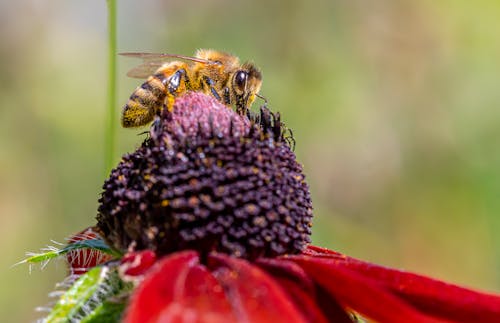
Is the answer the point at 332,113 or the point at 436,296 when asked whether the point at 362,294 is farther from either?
the point at 332,113

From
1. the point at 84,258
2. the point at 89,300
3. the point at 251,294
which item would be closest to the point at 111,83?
the point at 84,258

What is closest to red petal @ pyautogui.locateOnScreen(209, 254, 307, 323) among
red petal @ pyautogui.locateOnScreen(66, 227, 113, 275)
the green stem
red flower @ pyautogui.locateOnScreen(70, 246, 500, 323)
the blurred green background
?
red flower @ pyautogui.locateOnScreen(70, 246, 500, 323)

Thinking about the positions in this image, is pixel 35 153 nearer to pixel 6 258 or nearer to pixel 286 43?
pixel 6 258

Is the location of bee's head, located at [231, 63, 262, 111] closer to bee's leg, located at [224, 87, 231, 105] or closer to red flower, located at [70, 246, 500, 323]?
bee's leg, located at [224, 87, 231, 105]

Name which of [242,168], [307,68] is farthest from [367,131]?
[242,168]

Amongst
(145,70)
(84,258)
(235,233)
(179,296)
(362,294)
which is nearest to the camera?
(179,296)

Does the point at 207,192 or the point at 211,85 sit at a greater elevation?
the point at 211,85
